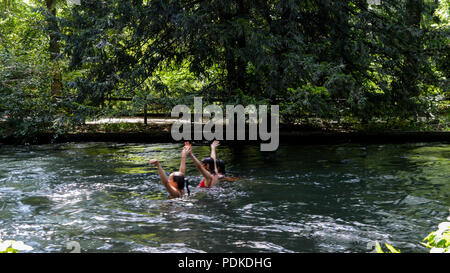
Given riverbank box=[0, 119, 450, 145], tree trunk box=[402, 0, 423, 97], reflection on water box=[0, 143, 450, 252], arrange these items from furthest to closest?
riverbank box=[0, 119, 450, 145] < tree trunk box=[402, 0, 423, 97] < reflection on water box=[0, 143, 450, 252]

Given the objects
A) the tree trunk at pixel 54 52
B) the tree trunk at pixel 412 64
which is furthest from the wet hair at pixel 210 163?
the tree trunk at pixel 54 52

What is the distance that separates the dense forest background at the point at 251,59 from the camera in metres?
14.9

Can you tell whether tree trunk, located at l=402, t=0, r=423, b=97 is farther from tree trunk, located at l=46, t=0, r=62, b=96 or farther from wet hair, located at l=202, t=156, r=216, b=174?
tree trunk, located at l=46, t=0, r=62, b=96

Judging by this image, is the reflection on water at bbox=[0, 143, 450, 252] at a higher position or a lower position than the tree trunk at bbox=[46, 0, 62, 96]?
lower

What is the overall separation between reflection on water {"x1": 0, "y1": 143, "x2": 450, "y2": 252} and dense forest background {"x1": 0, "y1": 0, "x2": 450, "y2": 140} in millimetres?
2293

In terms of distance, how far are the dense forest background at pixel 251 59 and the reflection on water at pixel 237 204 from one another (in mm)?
2293

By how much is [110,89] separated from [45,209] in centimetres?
857

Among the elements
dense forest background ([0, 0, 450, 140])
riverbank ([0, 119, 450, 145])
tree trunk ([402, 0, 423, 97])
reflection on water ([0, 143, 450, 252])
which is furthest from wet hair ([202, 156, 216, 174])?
→ tree trunk ([402, 0, 423, 97])

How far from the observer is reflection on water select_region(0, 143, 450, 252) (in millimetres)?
6359

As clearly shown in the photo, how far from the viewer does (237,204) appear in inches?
338

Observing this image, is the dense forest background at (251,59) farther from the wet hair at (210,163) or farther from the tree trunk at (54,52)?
the wet hair at (210,163)

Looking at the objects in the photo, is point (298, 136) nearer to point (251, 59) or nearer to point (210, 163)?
point (251, 59)

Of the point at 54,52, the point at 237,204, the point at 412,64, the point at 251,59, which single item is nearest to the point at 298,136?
the point at 251,59

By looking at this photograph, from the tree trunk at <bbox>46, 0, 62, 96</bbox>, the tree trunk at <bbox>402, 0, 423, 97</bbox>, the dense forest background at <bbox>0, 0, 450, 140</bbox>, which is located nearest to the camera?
the dense forest background at <bbox>0, 0, 450, 140</bbox>
